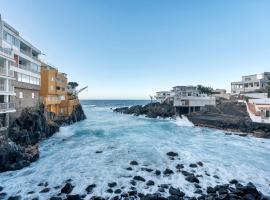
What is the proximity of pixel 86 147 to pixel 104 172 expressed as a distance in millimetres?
11073

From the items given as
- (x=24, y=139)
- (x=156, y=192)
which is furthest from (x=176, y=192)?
(x=24, y=139)

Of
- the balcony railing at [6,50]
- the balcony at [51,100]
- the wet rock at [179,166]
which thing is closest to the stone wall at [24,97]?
the balcony at [51,100]

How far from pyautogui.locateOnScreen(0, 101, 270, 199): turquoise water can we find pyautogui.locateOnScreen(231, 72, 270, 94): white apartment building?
46120 mm

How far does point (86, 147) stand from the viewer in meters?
31.7

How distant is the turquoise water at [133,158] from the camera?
18891 millimetres

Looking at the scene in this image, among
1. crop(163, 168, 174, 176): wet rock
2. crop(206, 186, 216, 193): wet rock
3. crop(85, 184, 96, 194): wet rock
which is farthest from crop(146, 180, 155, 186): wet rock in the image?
crop(85, 184, 96, 194): wet rock

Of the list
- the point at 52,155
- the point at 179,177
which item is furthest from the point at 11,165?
the point at 179,177

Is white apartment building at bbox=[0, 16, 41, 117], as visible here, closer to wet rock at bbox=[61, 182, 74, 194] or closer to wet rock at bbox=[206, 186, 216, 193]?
wet rock at bbox=[61, 182, 74, 194]

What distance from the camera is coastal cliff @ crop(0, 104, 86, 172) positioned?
2172cm

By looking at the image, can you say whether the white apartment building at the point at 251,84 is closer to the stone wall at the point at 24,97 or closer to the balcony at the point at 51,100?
the balcony at the point at 51,100

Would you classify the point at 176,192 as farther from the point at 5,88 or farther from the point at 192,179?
the point at 5,88

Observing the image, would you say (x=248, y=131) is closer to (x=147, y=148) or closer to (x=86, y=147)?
(x=147, y=148)

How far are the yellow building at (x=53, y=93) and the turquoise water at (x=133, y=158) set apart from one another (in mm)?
9382

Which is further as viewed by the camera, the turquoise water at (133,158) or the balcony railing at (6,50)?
the balcony railing at (6,50)
